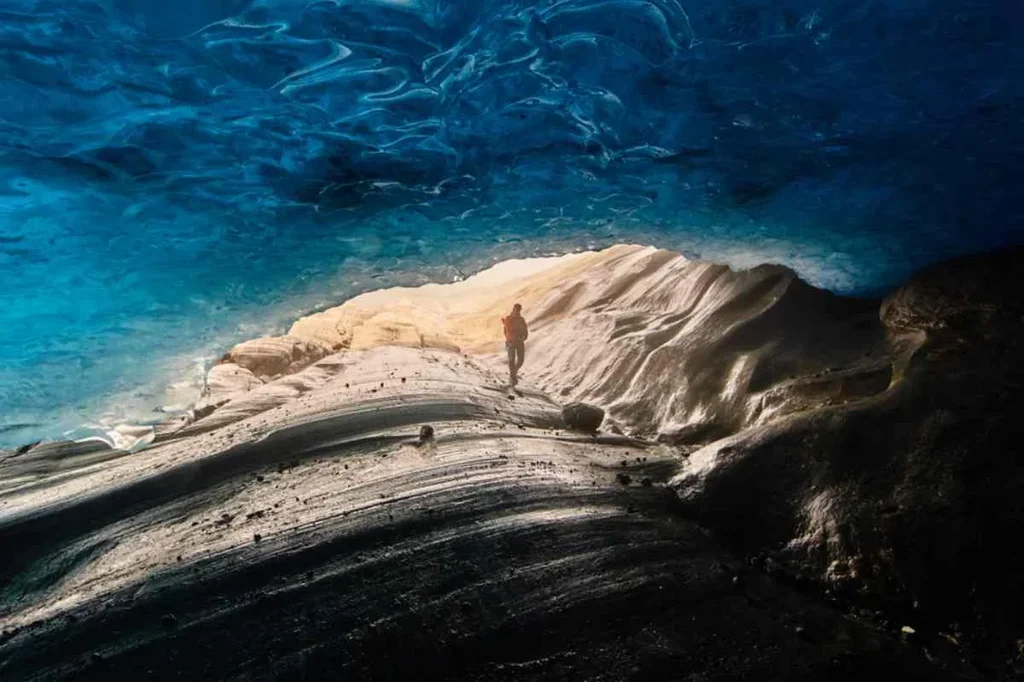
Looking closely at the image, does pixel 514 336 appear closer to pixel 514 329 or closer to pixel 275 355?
pixel 514 329

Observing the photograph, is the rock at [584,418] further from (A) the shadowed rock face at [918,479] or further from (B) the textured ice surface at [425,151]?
(B) the textured ice surface at [425,151]

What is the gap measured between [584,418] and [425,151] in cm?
375

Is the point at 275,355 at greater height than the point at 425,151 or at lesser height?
lesser

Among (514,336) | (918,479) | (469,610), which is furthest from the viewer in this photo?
(514,336)

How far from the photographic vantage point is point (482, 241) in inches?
262

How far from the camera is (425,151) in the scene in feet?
17.7

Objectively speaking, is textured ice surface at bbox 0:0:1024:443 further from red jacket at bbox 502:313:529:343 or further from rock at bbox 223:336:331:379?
rock at bbox 223:336:331:379

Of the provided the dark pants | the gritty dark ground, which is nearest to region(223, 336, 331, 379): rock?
the dark pants

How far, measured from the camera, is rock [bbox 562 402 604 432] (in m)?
7.95

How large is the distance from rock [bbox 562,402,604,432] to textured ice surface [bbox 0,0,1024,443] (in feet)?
6.52

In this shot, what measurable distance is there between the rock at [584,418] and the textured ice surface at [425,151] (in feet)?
6.52

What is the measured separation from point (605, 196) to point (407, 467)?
2.91 m

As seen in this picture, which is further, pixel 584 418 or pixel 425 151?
pixel 584 418

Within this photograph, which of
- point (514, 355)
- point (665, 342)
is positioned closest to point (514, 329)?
point (514, 355)
